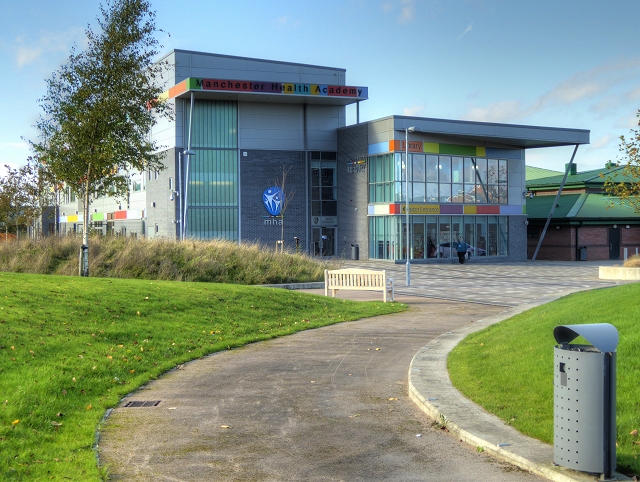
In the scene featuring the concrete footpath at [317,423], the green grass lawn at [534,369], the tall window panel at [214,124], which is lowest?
the concrete footpath at [317,423]

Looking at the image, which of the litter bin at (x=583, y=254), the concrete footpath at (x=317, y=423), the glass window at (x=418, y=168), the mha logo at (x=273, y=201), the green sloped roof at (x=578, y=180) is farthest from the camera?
the green sloped roof at (x=578, y=180)

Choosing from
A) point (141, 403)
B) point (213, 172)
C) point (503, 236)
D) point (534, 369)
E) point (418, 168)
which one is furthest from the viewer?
point (503, 236)

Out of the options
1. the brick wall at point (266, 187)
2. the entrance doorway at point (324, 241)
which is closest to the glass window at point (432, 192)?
the entrance doorway at point (324, 241)

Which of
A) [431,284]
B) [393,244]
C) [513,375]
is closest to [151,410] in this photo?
[513,375]

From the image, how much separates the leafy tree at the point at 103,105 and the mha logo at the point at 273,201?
27861 millimetres

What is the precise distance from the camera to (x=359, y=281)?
2073cm

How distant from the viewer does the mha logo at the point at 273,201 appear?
5106 cm

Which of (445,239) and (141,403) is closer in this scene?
(141,403)

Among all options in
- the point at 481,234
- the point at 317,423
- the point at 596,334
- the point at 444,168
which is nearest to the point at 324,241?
the point at 444,168

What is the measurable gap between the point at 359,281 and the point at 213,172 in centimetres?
3123

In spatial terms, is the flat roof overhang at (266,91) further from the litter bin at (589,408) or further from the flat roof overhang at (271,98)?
the litter bin at (589,408)

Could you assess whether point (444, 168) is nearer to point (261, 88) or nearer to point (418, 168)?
point (418, 168)

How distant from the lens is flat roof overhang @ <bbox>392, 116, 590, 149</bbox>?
152ft

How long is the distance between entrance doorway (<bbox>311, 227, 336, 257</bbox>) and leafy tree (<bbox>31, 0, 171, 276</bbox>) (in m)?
29.9
